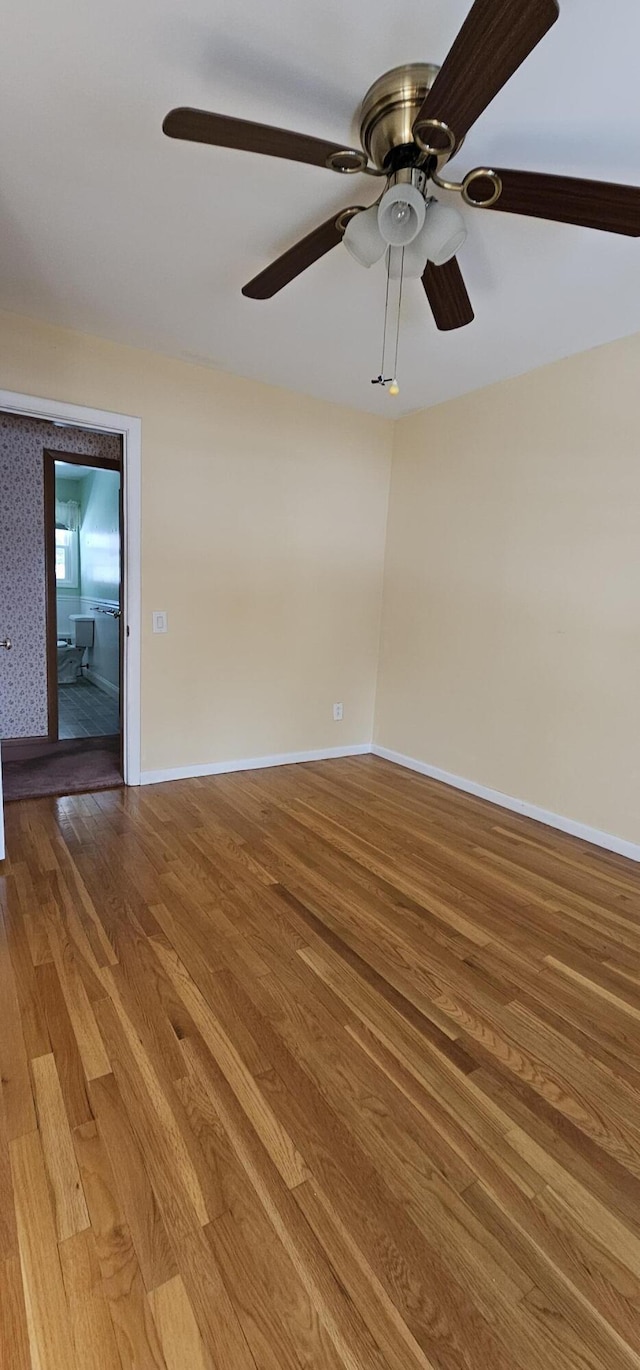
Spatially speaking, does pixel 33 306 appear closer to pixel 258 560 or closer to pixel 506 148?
pixel 258 560

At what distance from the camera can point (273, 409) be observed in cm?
342

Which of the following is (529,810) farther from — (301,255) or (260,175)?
(260,175)

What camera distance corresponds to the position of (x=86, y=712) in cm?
505

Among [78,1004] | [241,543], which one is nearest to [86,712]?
[241,543]

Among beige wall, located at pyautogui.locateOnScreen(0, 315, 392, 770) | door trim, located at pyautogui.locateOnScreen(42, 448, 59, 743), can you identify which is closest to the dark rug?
door trim, located at pyautogui.locateOnScreen(42, 448, 59, 743)

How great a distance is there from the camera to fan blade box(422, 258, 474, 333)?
1.75m

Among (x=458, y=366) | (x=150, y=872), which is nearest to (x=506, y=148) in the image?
(x=458, y=366)

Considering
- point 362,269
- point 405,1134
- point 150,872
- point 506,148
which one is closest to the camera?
point 405,1134

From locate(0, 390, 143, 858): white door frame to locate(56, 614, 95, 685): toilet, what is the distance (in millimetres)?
3200

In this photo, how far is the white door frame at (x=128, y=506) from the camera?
2.73 metres

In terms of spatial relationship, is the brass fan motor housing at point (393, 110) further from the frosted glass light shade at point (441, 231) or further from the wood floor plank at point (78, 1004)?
the wood floor plank at point (78, 1004)

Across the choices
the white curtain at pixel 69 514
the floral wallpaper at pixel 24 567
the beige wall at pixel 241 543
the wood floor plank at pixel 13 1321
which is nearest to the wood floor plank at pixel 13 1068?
the wood floor plank at pixel 13 1321

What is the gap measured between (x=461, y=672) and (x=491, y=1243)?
2768mm

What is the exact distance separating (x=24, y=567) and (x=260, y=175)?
2.99m
